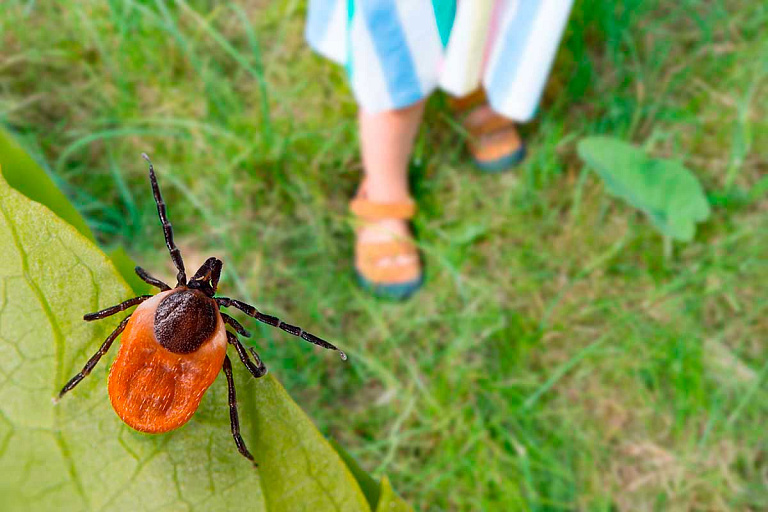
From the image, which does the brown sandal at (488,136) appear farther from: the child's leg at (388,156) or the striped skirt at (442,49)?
the striped skirt at (442,49)

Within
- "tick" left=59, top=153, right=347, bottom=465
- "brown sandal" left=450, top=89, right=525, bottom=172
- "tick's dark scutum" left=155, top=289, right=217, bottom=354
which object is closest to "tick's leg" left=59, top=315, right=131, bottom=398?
"tick" left=59, top=153, right=347, bottom=465

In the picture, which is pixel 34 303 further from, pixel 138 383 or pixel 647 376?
pixel 647 376

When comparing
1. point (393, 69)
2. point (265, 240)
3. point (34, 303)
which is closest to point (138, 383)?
point (34, 303)

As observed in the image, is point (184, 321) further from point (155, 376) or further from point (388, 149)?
point (388, 149)

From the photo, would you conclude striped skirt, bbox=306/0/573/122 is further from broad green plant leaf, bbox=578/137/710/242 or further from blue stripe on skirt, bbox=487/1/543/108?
broad green plant leaf, bbox=578/137/710/242

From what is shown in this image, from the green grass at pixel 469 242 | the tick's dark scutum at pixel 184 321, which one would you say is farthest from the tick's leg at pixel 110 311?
the green grass at pixel 469 242
